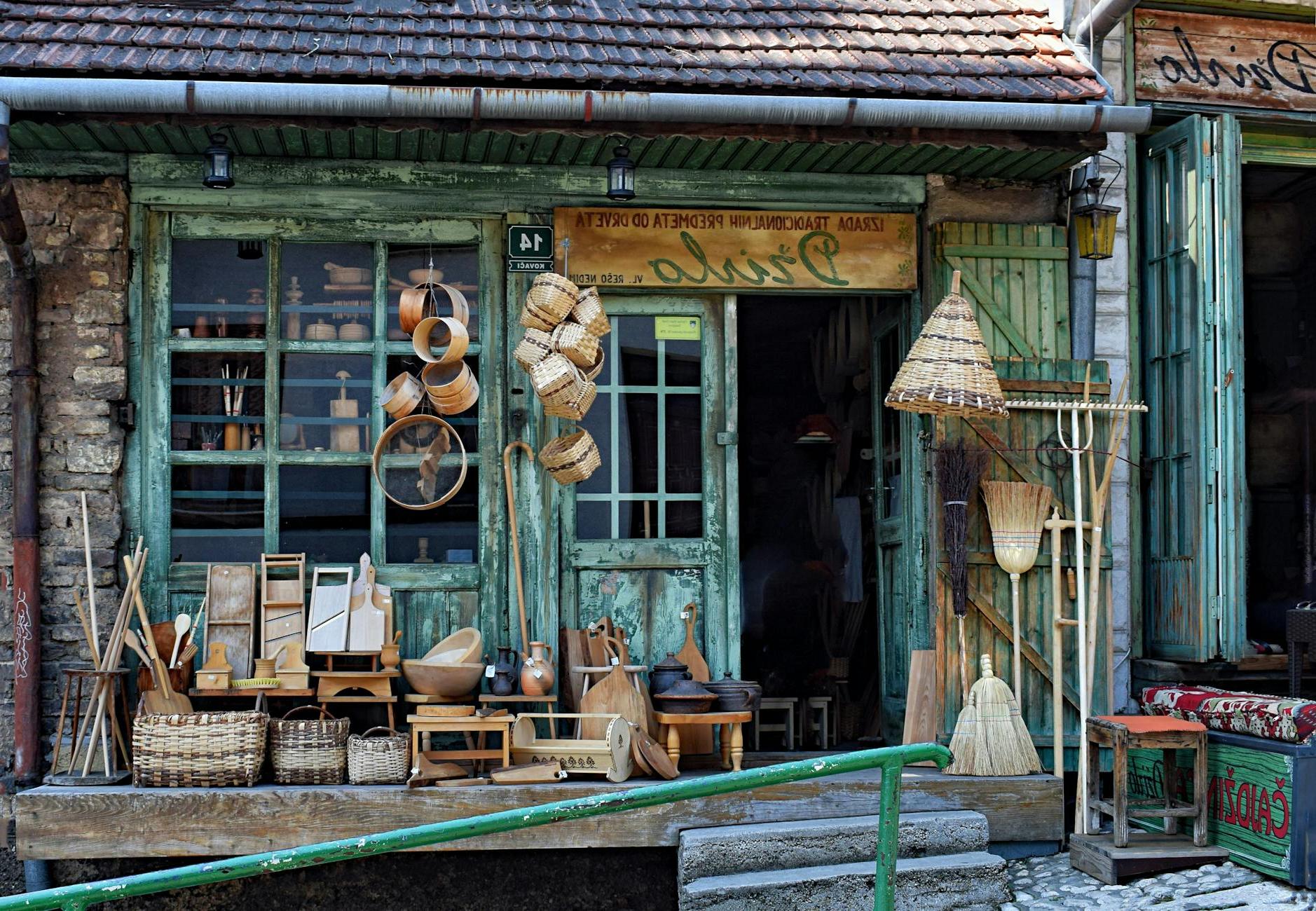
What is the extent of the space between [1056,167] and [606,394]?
276 cm

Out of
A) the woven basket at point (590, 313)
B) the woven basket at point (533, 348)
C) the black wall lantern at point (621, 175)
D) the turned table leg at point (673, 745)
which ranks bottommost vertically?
the turned table leg at point (673, 745)

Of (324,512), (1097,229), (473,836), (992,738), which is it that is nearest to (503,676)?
(324,512)

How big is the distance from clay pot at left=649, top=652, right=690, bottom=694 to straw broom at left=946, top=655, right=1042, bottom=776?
142 centimetres

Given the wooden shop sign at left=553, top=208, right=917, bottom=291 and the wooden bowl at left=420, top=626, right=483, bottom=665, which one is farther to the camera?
the wooden shop sign at left=553, top=208, right=917, bottom=291

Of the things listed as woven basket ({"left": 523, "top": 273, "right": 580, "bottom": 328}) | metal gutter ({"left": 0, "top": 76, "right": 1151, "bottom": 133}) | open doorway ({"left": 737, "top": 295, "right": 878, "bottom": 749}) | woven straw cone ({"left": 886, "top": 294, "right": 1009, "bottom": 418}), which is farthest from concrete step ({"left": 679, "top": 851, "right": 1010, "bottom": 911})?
metal gutter ({"left": 0, "top": 76, "right": 1151, "bottom": 133})

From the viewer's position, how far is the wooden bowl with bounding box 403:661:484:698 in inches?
285

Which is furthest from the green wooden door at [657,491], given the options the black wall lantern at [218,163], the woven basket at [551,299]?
the black wall lantern at [218,163]

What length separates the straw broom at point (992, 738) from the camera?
23.7ft

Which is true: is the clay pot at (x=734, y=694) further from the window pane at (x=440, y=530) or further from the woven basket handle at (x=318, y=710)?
the woven basket handle at (x=318, y=710)

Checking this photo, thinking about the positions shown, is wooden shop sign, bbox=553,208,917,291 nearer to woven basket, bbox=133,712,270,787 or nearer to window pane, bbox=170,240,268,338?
window pane, bbox=170,240,268,338

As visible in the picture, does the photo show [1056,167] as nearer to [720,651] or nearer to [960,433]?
[960,433]

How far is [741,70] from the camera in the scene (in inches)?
286

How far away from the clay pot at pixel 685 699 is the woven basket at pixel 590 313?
1.89m

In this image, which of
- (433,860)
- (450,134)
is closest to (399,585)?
(433,860)
